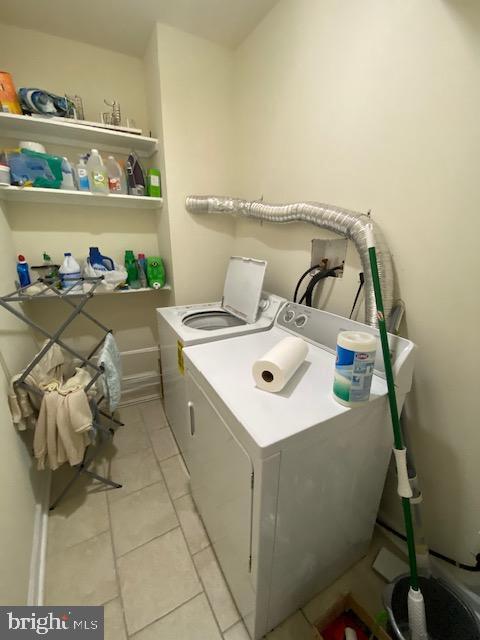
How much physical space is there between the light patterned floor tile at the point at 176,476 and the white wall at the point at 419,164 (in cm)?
116

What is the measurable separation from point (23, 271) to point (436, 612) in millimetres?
2609

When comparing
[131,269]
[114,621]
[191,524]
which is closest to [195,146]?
[131,269]

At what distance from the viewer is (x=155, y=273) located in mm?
2068

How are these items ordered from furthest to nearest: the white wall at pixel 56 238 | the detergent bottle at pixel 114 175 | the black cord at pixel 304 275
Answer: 1. the detergent bottle at pixel 114 175
2. the black cord at pixel 304 275
3. the white wall at pixel 56 238

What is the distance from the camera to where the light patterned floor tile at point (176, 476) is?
5.20ft

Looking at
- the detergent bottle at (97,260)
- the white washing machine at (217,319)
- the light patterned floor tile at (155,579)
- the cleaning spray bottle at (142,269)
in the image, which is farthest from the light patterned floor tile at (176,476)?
the detergent bottle at (97,260)

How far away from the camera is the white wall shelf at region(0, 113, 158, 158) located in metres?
1.53

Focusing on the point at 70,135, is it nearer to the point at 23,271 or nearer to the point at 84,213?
the point at 84,213

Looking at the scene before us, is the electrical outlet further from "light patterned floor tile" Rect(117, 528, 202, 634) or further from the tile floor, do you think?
"light patterned floor tile" Rect(117, 528, 202, 634)

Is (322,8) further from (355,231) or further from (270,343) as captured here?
(270,343)

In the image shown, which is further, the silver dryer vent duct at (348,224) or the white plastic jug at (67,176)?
the white plastic jug at (67,176)

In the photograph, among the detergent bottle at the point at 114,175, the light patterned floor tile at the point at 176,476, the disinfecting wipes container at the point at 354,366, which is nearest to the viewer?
the disinfecting wipes container at the point at 354,366

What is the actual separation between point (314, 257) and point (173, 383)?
1.16 meters

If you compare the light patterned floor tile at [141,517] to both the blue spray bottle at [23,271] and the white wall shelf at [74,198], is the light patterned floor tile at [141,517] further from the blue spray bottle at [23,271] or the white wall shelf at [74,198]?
the white wall shelf at [74,198]
